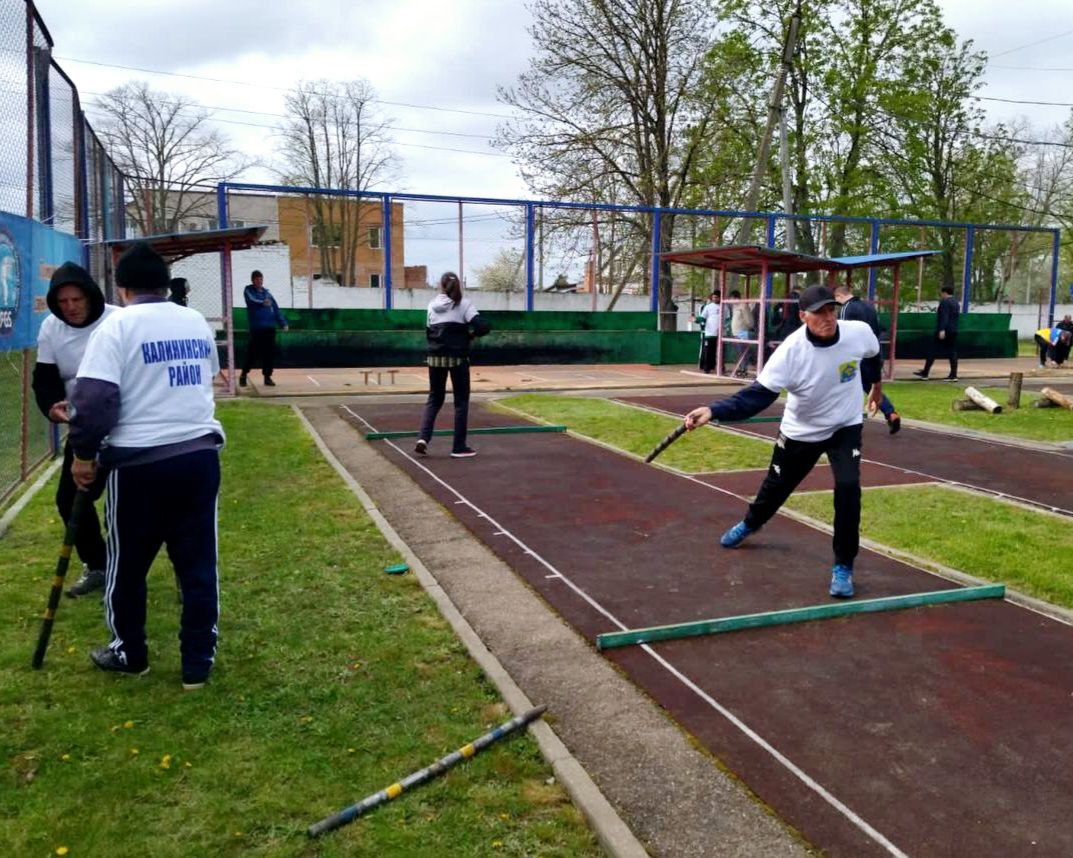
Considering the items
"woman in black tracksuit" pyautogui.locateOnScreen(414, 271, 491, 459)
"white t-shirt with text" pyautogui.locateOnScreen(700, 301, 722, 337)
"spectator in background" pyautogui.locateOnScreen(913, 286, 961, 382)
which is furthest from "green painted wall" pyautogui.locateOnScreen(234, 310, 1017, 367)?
"woman in black tracksuit" pyautogui.locateOnScreen(414, 271, 491, 459)

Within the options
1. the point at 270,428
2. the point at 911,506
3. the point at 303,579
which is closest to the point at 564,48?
the point at 270,428

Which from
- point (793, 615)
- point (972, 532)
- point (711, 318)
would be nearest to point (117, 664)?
point (793, 615)

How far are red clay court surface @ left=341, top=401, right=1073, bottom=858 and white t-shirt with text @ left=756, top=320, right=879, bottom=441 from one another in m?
1.00

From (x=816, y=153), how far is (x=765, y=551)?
30357 mm

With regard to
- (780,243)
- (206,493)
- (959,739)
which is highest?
(780,243)

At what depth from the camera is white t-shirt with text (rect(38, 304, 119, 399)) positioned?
15.7 ft

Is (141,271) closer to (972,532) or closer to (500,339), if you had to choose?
(972,532)

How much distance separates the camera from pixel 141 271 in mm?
3807

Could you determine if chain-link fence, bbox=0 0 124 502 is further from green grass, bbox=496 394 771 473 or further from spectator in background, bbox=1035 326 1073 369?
spectator in background, bbox=1035 326 1073 369

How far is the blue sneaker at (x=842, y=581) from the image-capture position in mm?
5219

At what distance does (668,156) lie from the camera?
98.4 feet

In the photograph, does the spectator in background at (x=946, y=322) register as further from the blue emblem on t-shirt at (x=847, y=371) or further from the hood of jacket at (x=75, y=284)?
the hood of jacket at (x=75, y=284)

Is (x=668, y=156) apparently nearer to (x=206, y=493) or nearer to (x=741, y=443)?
(x=741, y=443)

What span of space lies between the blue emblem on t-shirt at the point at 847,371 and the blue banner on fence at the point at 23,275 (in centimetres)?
553
